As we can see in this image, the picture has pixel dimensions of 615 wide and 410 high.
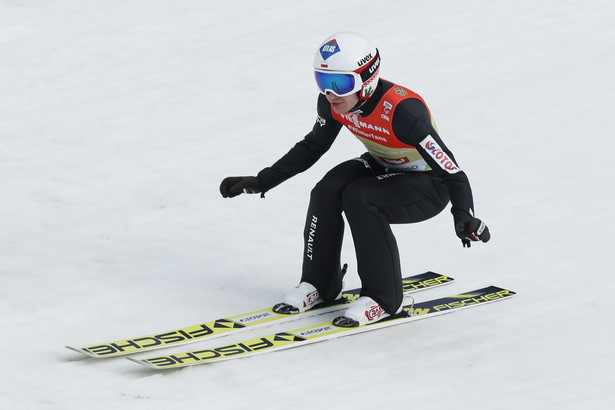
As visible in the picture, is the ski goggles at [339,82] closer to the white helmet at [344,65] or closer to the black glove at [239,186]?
the white helmet at [344,65]

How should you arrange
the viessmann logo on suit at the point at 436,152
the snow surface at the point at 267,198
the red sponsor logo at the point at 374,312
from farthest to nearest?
the red sponsor logo at the point at 374,312 → the viessmann logo on suit at the point at 436,152 → the snow surface at the point at 267,198

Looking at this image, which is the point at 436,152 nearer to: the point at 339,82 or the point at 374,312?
the point at 339,82

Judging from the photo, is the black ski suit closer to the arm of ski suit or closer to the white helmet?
the arm of ski suit

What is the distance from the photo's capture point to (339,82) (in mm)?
5680

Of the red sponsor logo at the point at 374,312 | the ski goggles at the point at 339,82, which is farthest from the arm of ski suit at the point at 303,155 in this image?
the red sponsor logo at the point at 374,312

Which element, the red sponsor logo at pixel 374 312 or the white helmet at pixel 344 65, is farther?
the red sponsor logo at pixel 374 312

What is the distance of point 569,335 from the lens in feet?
19.6

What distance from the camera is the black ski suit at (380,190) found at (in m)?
5.70

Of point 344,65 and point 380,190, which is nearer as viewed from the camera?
point 344,65

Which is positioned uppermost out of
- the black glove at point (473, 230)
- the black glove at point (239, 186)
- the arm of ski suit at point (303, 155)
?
the arm of ski suit at point (303, 155)

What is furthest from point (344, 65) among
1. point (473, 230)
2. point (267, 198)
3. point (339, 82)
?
point (267, 198)

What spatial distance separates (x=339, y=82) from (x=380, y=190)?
0.66 metres

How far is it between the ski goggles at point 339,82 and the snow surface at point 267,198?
54.2 inches

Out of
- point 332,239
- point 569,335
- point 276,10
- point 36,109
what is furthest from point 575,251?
point 276,10
